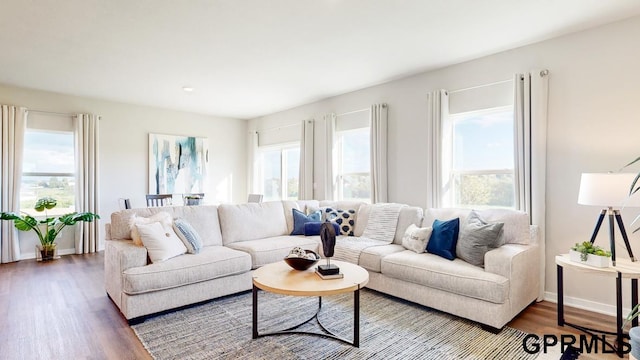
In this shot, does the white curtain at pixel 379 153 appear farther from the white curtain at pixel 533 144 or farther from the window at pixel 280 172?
the window at pixel 280 172

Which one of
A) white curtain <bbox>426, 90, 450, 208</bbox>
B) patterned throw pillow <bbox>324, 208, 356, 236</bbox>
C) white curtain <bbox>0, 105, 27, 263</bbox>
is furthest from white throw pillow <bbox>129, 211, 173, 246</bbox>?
white curtain <bbox>0, 105, 27, 263</bbox>

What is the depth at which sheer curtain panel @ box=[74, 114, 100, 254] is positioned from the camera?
5414 millimetres

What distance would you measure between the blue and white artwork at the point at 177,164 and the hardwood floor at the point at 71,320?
255 cm

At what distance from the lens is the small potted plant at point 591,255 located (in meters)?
2.41

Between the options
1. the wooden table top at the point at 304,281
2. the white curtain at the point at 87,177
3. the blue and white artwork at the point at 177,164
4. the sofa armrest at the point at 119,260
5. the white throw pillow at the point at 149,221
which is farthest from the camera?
the blue and white artwork at the point at 177,164

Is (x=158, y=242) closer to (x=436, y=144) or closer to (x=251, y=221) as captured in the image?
(x=251, y=221)

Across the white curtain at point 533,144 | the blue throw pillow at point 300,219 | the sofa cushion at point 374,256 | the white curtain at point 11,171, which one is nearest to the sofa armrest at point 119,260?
the blue throw pillow at point 300,219

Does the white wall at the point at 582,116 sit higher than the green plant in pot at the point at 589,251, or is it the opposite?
the white wall at the point at 582,116

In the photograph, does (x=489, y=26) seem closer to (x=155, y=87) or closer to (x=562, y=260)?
(x=562, y=260)

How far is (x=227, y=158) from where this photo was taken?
732cm

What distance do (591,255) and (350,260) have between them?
80.5 inches

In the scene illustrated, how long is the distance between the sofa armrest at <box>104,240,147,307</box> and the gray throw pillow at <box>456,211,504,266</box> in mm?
2835

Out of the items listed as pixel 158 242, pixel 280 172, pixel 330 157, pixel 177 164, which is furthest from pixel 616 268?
pixel 177 164

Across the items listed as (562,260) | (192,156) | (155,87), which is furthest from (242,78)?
(562,260)
